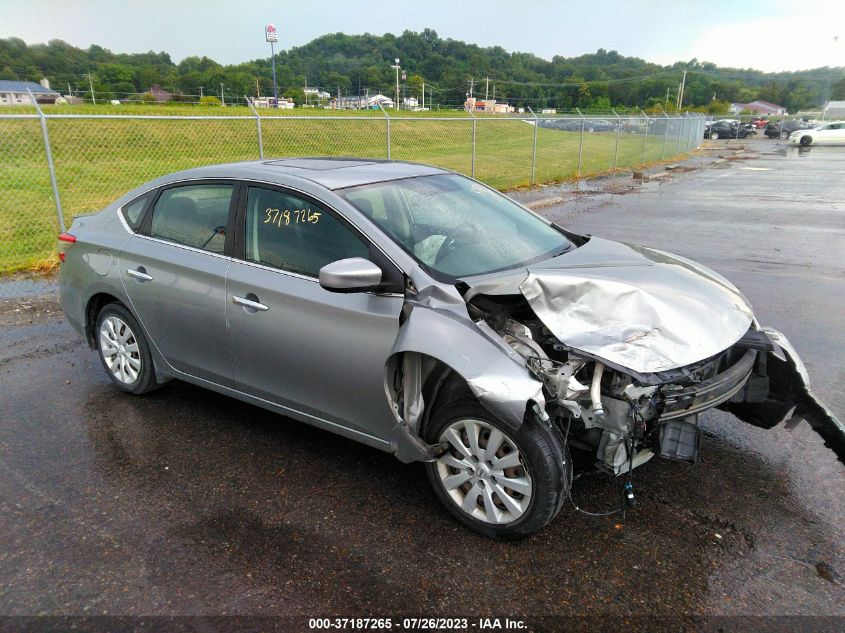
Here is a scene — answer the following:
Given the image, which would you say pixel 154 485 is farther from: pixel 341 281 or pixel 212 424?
pixel 341 281

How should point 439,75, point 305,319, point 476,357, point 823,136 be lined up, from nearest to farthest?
1. point 476,357
2. point 305,319
3. point 823,136
4. point 439,75

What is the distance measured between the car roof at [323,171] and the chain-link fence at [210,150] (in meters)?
4.06

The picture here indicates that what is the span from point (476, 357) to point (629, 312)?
2.54ft

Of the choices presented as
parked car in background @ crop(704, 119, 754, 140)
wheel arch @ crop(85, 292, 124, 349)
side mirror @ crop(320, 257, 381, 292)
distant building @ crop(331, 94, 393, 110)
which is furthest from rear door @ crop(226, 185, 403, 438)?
distant building @ crop(331, 94, 393, 110)

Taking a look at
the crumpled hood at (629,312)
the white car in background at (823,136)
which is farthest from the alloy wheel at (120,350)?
the white car in background at (823,136)

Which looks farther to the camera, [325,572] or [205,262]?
[205,262]

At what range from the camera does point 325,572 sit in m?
2.79

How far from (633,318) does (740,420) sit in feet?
5.83

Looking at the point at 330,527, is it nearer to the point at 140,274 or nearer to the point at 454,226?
the point at 454,226

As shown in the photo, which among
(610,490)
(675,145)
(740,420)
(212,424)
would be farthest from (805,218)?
(675,145)

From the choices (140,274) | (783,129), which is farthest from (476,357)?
(783,129)

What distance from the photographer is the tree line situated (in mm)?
47531

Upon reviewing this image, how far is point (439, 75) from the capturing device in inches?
4377

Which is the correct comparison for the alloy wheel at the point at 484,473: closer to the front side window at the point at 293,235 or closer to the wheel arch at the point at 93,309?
the front side window at the point at 293,235
